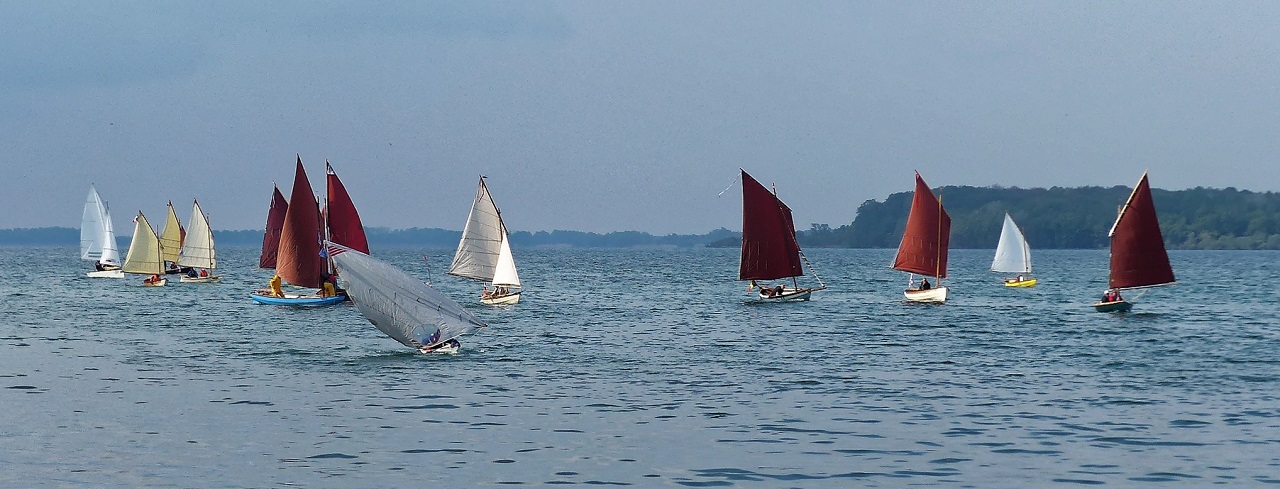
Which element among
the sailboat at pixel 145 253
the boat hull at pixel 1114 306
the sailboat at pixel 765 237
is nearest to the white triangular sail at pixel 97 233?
the sailboat at pixel 145 253

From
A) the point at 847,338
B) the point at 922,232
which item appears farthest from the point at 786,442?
the point at 922,232

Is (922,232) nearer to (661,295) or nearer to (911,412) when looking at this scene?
(661,295)

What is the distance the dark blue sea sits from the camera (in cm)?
2205

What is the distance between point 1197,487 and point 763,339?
100ft

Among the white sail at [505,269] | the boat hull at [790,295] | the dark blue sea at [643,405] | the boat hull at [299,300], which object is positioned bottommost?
the dark blue sea at [643,405]

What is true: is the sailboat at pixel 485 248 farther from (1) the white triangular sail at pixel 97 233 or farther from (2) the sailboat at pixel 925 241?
(1) the white triangular sail at pixel 97 233

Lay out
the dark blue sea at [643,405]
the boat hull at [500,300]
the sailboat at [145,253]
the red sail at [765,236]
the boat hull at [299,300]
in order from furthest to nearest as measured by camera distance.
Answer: the sailboat at [145,253] → the boat hull at [500,300] → the red sail at [765,236] → the boat hull at [299,300] → the dark blue sea at [643,405]

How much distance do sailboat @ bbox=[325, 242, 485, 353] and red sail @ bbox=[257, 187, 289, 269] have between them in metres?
44.9

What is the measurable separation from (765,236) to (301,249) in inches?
990

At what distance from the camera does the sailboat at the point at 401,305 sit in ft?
131

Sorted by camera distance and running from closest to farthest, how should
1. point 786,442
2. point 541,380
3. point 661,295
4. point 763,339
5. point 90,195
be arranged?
point 786,442 → point 541,380 → point 763,339 → point 661,295 → point 90,195

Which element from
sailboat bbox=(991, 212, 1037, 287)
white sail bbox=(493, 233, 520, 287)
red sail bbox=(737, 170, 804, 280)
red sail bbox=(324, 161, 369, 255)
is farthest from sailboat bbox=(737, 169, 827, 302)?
sailboat bbox=(991, 212, 1037, 287)

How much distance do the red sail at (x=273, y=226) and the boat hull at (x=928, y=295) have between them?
40.0m

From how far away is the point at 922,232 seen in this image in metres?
73.4
